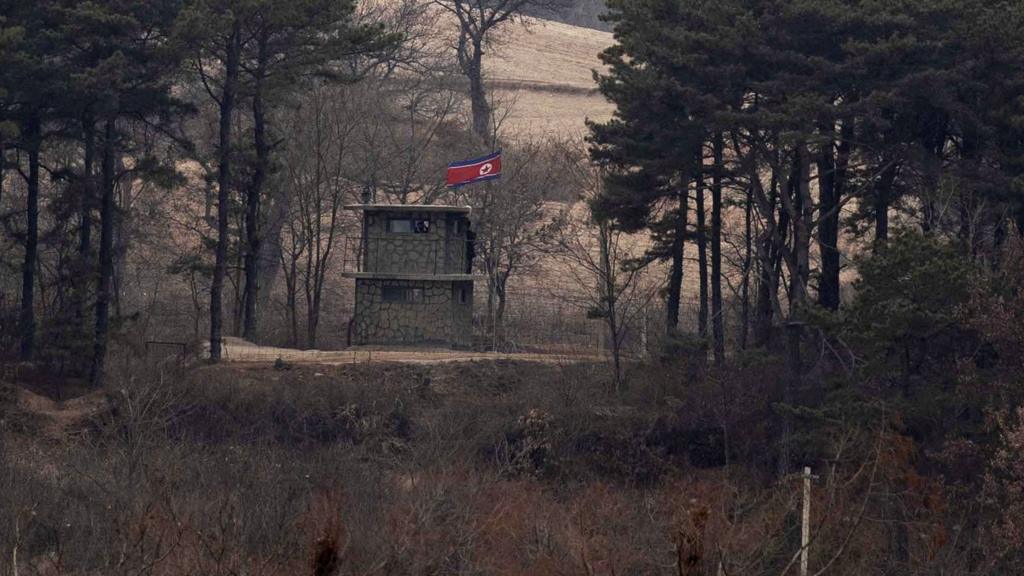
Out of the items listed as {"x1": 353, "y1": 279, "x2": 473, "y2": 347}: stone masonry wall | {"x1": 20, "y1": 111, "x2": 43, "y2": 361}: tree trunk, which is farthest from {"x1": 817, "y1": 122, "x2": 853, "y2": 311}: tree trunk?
{"x1": 20, "y1": 111, "x2": 43, "y2": 361}: tree trunk

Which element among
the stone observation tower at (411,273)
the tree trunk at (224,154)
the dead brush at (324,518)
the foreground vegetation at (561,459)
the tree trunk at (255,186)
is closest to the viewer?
the dead brush at (324,518)

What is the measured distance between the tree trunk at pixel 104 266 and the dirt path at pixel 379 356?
3318 millimetres

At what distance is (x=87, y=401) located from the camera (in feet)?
116

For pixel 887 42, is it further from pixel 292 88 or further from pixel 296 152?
pixel 296 152

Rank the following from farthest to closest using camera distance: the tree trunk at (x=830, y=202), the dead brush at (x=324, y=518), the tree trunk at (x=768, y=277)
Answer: the tree trunk at (x=768, y=277), the tree trunk at (x=830, y=202), the dead brush at (x=324, y=518)

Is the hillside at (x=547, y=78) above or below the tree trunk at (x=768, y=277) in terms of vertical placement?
above

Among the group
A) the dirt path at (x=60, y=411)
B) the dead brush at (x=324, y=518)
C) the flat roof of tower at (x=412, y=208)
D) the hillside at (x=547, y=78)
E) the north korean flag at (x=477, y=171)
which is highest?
the hillside at (x=547, y=78)

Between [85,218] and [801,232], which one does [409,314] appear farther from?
[801,232]

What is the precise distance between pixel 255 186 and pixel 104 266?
20.8ft

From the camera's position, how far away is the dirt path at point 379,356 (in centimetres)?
3803

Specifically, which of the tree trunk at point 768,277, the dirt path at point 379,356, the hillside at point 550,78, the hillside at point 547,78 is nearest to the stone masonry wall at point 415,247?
the dirt path at point 379,356

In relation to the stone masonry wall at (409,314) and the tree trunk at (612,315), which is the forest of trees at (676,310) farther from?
the stone masonry wall at (409,314)

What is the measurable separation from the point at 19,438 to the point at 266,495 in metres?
9.83

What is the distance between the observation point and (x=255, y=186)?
1656 inches
